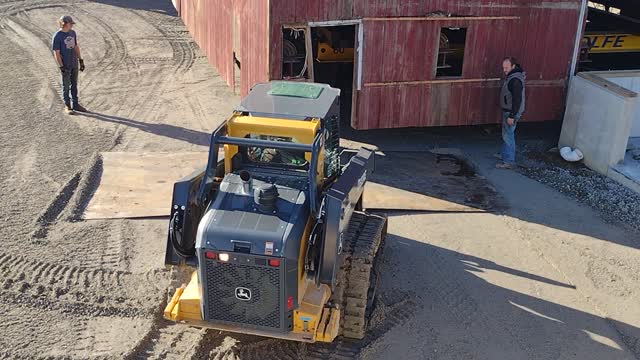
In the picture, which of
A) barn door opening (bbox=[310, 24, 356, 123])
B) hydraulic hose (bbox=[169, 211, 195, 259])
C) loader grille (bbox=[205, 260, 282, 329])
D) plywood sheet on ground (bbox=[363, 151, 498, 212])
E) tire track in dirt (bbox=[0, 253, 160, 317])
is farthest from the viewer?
barn door opening (bbox=[310, 24, 356, 123])

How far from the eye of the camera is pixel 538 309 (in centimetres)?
850

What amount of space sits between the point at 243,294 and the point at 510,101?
24.6ft

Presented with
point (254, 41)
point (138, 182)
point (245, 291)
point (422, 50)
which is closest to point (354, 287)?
point (245, 291)

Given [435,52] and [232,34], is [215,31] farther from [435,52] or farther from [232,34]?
[435,52]

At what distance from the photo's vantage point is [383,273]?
9016 millimetres

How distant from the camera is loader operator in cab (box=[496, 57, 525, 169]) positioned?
40.3 feet

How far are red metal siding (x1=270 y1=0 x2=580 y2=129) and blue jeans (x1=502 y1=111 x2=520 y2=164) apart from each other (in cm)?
90

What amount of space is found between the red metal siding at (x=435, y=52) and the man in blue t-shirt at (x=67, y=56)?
4.67 meters

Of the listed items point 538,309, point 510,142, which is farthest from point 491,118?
point 538,309

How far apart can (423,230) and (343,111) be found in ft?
19.0

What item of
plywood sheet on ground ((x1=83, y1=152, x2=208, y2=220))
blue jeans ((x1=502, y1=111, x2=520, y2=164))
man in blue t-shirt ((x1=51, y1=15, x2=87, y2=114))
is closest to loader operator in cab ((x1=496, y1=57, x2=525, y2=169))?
blue jeans ((x1=502, y1=111, x2=520, y2=164))

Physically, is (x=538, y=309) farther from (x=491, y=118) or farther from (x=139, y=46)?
(x=139, y=46)

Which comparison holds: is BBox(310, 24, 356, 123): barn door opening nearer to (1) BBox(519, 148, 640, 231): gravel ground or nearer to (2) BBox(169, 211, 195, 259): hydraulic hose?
(1) BBox(519, 148, 640, 231): gravel ground

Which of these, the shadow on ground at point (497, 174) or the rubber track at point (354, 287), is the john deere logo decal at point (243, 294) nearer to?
the rubber track at point (354, 287)
